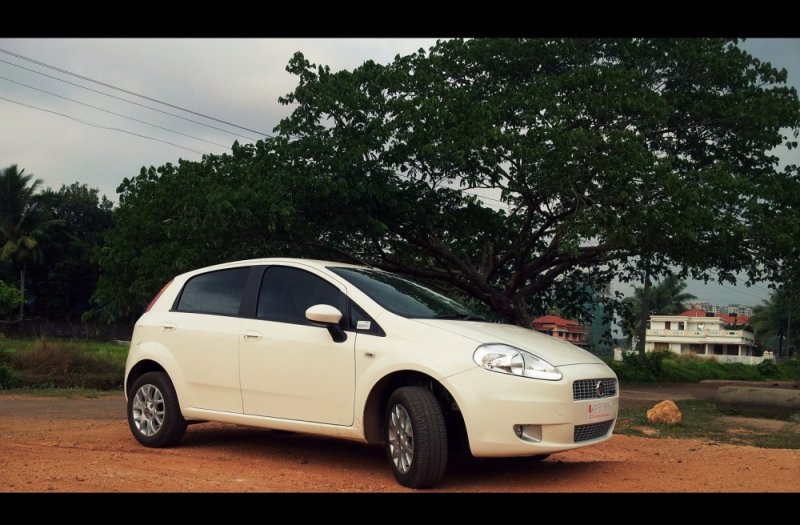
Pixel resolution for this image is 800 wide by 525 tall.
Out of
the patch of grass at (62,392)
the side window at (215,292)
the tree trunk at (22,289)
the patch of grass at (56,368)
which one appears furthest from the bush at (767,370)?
the tree trunk at (22,289)

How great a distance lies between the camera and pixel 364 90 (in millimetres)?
21672

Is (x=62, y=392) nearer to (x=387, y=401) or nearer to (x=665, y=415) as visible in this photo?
(x=665, y=415)

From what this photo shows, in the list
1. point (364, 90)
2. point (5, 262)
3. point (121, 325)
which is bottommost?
point (121, 325)

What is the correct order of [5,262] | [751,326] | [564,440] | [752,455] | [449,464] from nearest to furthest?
1. [564,440]
2. [449,464]
3. [752,455]
4. [5,262]
5. [751,326]

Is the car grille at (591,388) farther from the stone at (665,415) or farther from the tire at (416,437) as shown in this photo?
the stone at (665,415)

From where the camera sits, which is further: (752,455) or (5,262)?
(5,262)

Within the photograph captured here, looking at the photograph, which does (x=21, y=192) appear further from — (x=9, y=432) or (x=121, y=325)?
(x=9, y=432)

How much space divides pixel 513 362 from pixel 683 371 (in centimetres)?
3122

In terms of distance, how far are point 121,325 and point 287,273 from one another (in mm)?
52906

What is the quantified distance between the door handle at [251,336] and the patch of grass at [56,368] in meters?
10.2

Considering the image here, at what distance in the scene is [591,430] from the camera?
638cm

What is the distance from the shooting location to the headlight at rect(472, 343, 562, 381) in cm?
600

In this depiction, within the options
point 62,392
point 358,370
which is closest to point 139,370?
point 358,370

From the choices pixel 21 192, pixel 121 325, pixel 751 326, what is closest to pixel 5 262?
pixel 21 192
